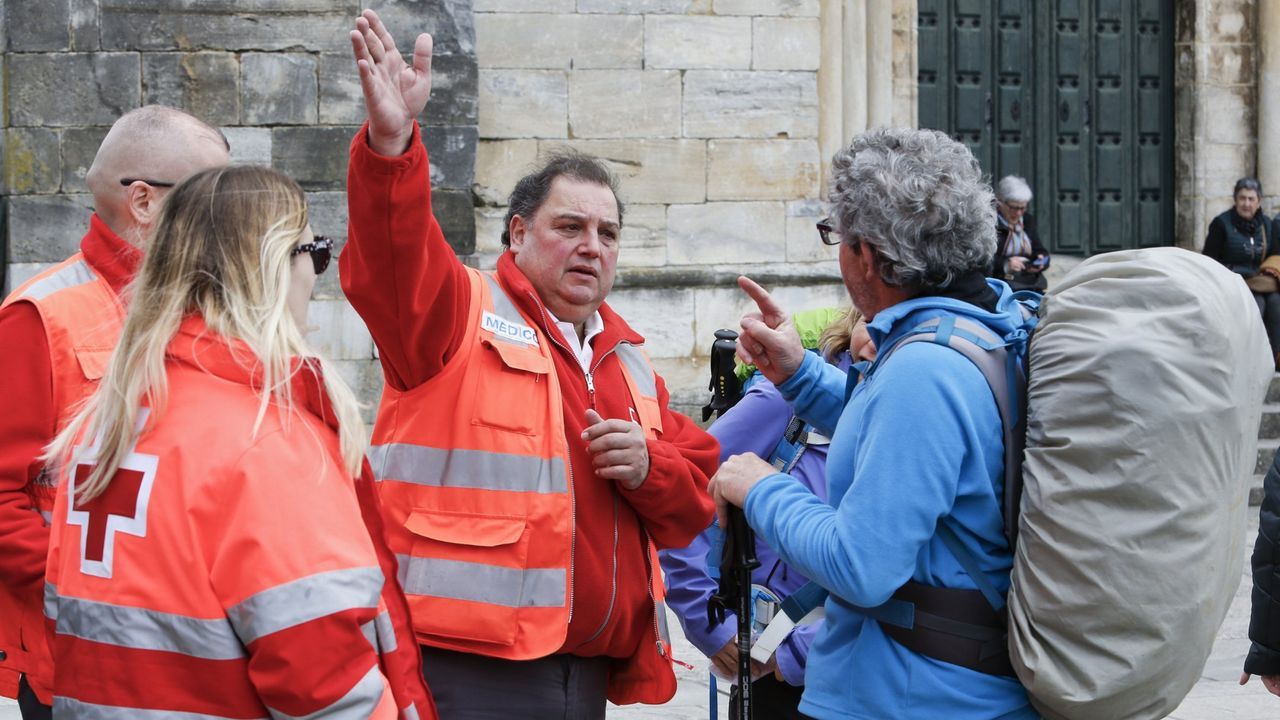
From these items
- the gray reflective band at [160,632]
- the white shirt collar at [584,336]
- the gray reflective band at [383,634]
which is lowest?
the gray reflective band at [383,634]

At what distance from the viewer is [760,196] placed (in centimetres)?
988

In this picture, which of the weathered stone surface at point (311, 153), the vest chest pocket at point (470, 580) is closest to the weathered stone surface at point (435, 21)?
the weathered stone surface at point (311, 153)

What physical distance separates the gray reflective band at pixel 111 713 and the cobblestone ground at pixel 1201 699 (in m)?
3.53

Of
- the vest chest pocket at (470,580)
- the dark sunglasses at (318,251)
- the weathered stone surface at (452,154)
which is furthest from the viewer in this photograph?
the weathered stone surface at (452,154)

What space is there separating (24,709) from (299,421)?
44.6 inches

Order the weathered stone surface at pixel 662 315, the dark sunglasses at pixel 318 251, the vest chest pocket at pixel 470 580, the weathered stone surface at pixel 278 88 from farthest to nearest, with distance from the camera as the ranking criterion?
1. the weathered stone surface at pixel 662 315
2. the weathered stone surface at pixel 278 88
3. the vest chest pocket at pixel 470 580
4. the dark sunglasses at pixel 318 251

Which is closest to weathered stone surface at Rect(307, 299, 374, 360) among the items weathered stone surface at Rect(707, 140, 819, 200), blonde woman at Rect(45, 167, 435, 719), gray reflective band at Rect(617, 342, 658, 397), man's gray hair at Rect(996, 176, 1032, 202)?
weathered stone surface at Rect(707, 140, 819, 200)

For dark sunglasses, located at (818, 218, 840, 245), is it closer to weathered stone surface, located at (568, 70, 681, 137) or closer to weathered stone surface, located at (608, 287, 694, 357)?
weathered stone surface, located at (608, 287, 694, 357)

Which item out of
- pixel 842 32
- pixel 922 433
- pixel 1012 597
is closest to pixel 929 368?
pixel 922 433

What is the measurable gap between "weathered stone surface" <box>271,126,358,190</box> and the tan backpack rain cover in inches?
265

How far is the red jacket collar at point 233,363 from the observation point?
6.72ft

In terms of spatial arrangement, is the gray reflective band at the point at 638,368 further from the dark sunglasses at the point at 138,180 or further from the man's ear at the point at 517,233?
the dark sunglasses at the point at 138,180

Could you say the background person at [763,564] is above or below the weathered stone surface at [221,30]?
below

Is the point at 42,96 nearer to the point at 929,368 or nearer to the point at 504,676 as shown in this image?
the point at 504,676
